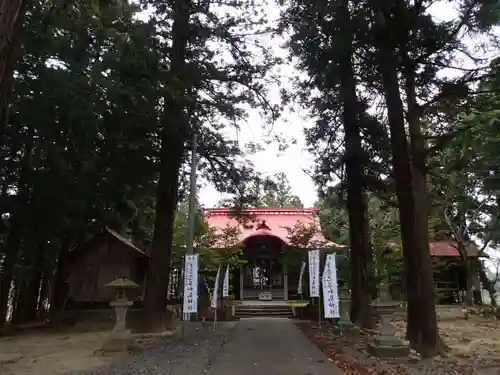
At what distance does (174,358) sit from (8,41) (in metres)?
6.22

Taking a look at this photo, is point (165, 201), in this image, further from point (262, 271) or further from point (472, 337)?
point (262, 271)

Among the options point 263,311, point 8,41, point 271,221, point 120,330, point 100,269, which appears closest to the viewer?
point 8,41

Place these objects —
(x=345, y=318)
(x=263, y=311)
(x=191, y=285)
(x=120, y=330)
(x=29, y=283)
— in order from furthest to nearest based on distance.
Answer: (x=263, y=311)
(x=29, y=283)
(x=345, y=318)
(x=191, y=285)
(x=120, y=330)

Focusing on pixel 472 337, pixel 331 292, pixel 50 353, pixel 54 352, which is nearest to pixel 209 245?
pixel 331 292

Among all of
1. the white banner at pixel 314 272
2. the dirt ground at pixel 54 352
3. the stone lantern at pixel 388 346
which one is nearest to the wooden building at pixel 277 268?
the white banner at pixel 314 272

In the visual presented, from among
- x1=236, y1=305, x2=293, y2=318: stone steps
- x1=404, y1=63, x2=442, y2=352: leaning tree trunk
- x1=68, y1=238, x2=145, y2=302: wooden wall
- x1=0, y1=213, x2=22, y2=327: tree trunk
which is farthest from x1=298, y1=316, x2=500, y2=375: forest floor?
x1=0, y1=213, x2=22, y2=327: tree trunk

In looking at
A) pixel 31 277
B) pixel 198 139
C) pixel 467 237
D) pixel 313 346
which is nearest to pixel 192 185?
pixel 198 139

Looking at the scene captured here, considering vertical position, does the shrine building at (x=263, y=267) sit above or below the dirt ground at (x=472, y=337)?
above

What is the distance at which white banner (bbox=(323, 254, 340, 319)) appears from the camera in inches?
425

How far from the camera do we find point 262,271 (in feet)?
85.6

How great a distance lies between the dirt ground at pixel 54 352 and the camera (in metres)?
7.83

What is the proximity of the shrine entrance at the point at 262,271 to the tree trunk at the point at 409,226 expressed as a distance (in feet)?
51.0

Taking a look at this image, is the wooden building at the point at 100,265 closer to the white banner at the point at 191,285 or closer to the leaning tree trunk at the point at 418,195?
the white banner at the point at 191,285

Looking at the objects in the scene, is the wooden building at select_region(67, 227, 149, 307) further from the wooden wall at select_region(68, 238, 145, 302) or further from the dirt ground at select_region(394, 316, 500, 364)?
the dirt ground at select_region(394, 316, 500, 364)
